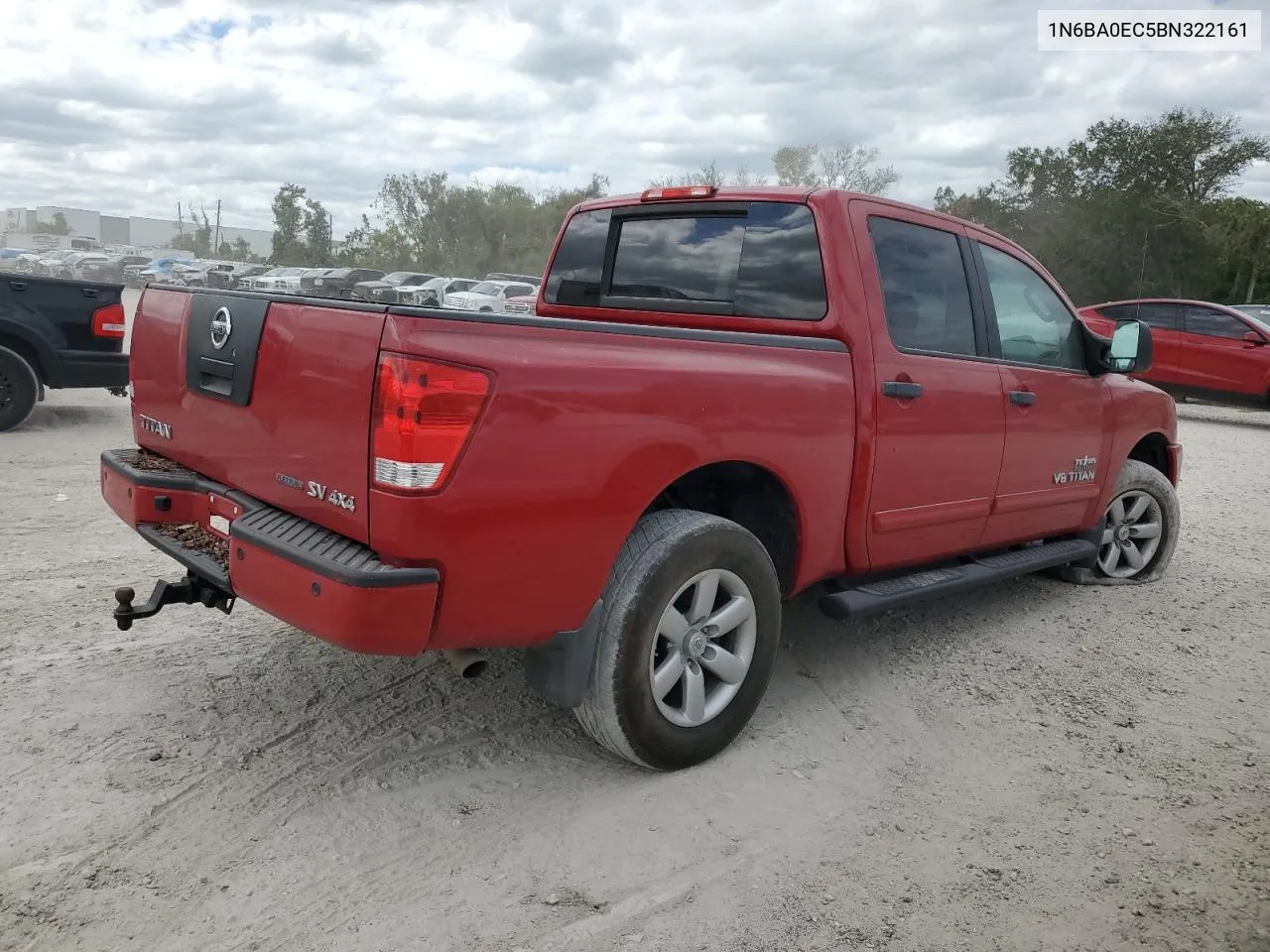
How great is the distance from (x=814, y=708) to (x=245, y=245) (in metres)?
81.7

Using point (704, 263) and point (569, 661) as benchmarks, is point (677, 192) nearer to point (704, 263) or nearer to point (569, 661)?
point (704, 263)

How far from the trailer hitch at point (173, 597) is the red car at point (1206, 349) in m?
12.6

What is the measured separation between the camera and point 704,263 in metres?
3.96

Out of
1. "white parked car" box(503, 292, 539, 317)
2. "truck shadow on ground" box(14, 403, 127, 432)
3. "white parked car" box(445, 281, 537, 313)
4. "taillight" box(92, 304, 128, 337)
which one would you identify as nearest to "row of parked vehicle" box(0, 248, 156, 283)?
"white parked car" box(445, 281, 537, 313)

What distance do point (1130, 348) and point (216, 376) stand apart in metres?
4.11

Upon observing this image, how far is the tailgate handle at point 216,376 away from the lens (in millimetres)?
3021

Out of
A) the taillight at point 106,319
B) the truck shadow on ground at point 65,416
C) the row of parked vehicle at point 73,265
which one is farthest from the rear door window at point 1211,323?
the row of parked vehicle at point 73,265

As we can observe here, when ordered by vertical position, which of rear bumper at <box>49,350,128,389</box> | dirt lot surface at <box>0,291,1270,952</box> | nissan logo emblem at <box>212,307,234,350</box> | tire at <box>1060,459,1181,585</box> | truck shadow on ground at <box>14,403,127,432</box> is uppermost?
nissan logo emblem at <box>212,307,234,350</box>

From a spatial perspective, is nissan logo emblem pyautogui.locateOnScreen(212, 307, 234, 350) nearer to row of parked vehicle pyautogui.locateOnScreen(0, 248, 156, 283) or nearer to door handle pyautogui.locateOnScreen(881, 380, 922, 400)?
door handle pyautogui.locateOnScreen(881, 380, 922, 400)

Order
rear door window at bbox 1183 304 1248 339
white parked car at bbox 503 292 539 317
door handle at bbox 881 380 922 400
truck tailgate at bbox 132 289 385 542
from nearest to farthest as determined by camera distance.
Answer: truck tailgate at bbox 132 289 385 542, door handle at bbox 881 380 922 400, white parked car at bbox 503 292 539 317, rear door window at bbox 1183 304 1248 339

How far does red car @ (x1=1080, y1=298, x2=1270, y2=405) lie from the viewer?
1336 centimetres

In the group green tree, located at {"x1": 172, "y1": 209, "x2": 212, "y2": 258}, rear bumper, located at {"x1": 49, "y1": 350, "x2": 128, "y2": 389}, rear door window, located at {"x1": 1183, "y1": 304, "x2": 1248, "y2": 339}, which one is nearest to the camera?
rear bumper, located at {"x1": 49, "y1": 350, "x2": 128, "y2": 389}

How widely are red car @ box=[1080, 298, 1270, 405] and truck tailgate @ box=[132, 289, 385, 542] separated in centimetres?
1253

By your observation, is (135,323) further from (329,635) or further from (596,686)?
(596,686)
